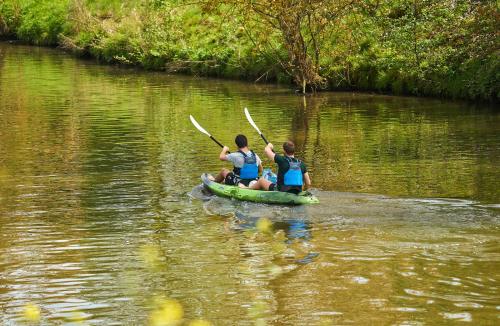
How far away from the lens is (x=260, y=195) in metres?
17.3

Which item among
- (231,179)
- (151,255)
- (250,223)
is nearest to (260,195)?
(250,223)

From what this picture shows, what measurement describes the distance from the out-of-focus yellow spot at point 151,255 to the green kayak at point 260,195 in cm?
314

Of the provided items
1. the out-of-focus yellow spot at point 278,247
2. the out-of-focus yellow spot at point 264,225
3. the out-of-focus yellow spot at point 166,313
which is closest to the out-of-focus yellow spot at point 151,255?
the out-of-focus yellow spot at point 278,247

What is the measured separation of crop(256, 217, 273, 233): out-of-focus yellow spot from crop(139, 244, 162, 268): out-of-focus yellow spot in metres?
1.93

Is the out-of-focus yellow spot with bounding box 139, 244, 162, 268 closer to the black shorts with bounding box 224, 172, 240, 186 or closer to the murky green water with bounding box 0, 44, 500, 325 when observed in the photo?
the murky green water with bounding box 0, 44, 500, 325

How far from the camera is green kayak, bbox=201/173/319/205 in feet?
55.2

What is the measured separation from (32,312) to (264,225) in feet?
18.1

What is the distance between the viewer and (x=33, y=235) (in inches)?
599

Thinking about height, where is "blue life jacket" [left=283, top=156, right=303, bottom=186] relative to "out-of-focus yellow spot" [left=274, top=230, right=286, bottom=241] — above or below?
above

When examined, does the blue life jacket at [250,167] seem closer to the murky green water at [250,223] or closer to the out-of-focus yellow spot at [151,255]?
the murky green water at [250,223]

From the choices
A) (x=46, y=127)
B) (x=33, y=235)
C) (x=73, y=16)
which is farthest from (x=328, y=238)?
(x=73, y=16)

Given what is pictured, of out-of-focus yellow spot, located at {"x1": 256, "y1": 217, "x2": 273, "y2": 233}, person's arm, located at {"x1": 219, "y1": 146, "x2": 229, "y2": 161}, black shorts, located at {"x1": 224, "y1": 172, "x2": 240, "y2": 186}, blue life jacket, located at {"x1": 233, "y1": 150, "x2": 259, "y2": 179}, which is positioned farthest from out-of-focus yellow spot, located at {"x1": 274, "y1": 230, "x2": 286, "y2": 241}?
person's arm, located at {"x1": 219, "y1": 146, "x2": 229, "y2": 161}

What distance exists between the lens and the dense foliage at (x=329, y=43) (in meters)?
32.7

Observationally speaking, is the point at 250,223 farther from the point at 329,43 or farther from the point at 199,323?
the point at 329,43
